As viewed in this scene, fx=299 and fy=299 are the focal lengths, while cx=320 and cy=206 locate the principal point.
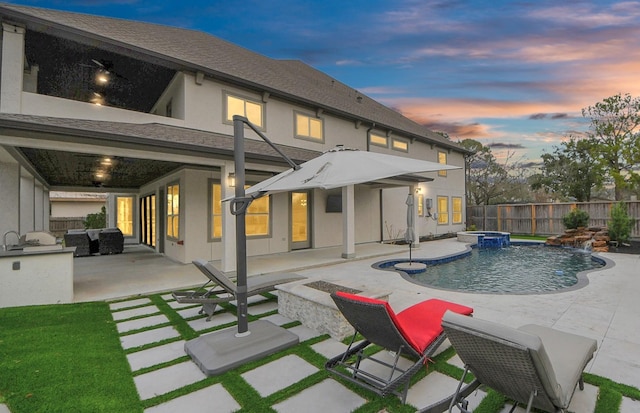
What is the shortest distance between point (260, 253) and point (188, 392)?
26.1ft

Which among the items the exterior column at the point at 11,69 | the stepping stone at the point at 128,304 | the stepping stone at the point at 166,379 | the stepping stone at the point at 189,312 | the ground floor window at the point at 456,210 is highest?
the exterior column at the point at 11,69

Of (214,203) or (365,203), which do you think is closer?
(214,203)

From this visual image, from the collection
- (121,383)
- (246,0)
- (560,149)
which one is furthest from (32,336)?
(560,149)

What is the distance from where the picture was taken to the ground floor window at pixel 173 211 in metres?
9.72

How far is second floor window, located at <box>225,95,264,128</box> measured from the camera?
938 centimetres

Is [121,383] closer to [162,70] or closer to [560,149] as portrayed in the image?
[162,70]

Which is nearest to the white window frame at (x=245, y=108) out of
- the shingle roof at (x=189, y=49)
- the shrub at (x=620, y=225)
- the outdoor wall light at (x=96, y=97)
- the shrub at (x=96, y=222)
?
the shingle roof at (x=189, y=49)

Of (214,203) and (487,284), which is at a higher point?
(214,203)

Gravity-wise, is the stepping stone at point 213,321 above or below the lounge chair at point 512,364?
below

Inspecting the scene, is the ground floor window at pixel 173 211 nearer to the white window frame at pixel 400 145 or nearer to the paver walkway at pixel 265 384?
the paver walkway at pixel 265 384

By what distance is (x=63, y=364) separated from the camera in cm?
316

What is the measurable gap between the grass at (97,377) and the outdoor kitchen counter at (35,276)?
102 cm

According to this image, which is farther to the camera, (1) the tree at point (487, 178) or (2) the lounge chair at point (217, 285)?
(1) the tree at point (487, 178)

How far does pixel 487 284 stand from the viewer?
284 inches
